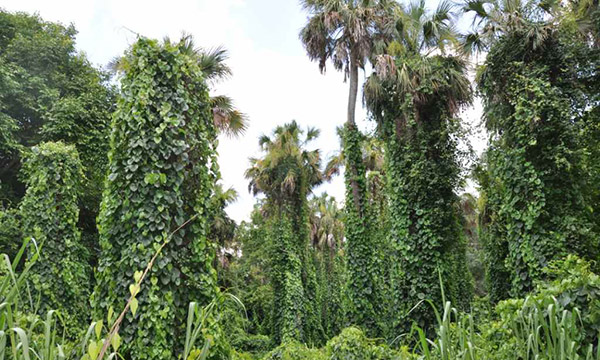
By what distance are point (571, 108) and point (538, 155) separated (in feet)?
3.89

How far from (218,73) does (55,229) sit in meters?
4.20

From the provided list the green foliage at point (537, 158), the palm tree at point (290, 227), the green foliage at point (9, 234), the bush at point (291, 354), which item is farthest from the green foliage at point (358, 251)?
the green foliage at point (9, 234)

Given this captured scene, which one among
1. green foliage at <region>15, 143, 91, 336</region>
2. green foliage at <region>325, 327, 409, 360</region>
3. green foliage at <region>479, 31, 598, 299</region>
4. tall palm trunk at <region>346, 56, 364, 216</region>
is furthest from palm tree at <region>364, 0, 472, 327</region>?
green foliage at <region>15, 143, 91, 336</region>

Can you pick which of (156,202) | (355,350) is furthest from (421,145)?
(156,202)

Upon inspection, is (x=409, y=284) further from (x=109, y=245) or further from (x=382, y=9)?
(x=382, y=9)

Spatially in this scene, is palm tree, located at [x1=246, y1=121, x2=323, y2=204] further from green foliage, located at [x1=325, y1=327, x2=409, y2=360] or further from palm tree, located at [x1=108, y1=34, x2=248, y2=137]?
green foliage, located at [x1=325, y1=327, x2=409, y2=360]

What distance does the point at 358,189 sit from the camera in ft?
33.5

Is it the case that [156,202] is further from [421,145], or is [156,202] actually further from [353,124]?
[353,124]

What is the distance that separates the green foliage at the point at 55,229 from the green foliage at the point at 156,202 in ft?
12.8

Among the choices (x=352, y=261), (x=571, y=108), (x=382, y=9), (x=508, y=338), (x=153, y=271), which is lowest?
(x=508, y=338)

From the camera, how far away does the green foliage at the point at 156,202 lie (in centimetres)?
391

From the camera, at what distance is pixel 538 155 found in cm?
683

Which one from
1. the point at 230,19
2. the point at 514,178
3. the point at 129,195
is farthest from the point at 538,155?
the point at 129,195

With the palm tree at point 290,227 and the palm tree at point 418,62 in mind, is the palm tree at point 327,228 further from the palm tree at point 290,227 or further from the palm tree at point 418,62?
the palm tree at point 418,62
